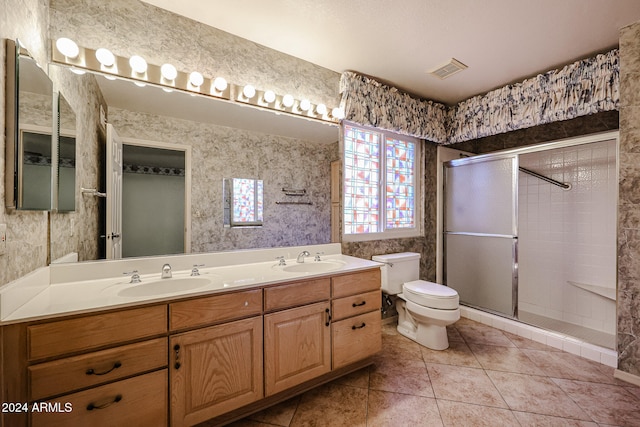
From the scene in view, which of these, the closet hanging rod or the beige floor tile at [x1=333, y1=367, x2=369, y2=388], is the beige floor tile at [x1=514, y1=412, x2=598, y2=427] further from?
the closet hanging rod

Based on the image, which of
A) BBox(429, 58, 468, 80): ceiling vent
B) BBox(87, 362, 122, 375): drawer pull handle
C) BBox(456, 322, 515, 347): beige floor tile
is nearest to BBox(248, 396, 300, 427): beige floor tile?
BBox(87, 362, 122, 375): drawer pull handle

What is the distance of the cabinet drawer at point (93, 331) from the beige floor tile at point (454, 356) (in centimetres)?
193

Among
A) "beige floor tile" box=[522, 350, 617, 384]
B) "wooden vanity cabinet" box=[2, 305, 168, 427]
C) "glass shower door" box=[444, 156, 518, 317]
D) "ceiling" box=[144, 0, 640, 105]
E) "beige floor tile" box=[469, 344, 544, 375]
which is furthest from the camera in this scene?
"glass shower door" box=[444, 156, 518, 317]

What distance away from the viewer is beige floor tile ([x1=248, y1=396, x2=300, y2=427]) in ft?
4.70

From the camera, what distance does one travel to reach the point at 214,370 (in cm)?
126

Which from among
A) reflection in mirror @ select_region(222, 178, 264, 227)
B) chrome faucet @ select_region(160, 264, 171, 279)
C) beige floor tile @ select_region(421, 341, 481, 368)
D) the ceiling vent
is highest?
the ceiling vent

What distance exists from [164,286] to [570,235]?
3697 millimetres

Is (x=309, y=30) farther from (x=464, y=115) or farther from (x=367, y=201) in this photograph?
(x=464, y=115)

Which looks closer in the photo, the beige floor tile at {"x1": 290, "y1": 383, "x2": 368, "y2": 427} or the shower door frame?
the beige floor tile at {"x1": 290, "y1": 383, "x2": 368, "y2": 427}

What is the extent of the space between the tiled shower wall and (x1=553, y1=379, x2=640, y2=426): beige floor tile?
118 centimetres

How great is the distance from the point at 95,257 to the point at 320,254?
57.6 inches

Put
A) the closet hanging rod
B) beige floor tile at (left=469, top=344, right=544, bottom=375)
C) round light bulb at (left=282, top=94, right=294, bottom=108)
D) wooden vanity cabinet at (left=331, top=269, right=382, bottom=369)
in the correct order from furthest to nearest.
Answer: the closet hanging rod < round light bulb at (left=282, top=94, right=294, bottom=108) < beige floor tile at (left=469, top=344, right=544, bottom=375) < wooden vanity cabinet at (left=331, top=269, right=382, bottom=369)

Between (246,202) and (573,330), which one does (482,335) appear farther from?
(246,202)

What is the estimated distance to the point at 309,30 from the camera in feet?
5.86
